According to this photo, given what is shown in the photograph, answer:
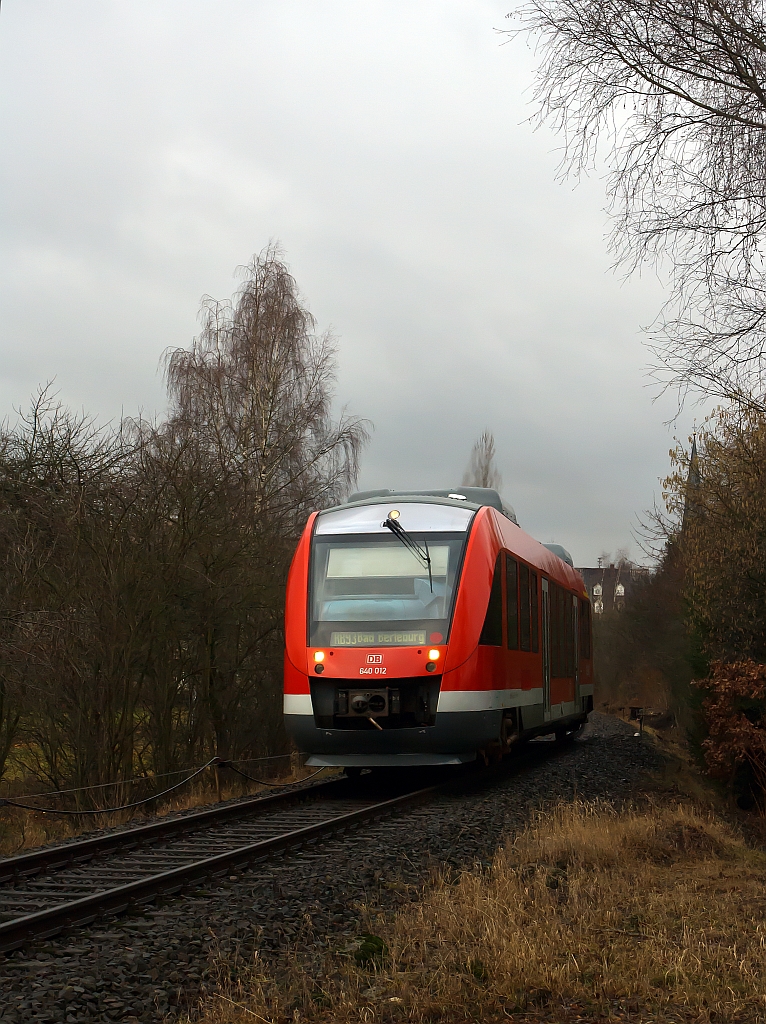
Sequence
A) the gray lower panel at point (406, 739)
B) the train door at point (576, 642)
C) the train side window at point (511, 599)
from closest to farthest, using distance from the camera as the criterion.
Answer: the gray lower panel at point (406, 739), the train side window at point (511, 599), the train door at point (576, 642)

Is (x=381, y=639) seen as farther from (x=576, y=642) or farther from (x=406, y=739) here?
(x=576, y=642)

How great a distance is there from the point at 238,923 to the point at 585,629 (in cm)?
1789

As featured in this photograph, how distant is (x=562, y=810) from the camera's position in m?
11.1

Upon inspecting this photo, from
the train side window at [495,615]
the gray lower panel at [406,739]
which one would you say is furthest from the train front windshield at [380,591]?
the gray lower panel at [406,739]

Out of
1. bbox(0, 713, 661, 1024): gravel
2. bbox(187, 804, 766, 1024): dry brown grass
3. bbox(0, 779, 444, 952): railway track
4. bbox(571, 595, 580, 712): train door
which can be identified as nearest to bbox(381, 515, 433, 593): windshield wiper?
bbox(0, 779, 444, 952): railway track

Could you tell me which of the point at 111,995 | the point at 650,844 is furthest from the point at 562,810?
the point at 111,995

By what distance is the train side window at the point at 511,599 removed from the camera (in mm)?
13836

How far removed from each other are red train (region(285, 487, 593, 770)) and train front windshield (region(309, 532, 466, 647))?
0.01 metres

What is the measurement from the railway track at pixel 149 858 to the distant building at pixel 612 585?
2275 centimetres

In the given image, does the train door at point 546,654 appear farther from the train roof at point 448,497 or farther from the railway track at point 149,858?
the railway track at point 149,858

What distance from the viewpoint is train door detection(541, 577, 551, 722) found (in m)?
16.7

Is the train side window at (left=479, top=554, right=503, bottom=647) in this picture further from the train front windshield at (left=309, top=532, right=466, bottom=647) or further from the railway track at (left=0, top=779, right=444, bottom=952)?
the railway track at (left=0, top=779, right=444, bottom=952)

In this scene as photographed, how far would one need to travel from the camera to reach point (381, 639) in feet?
40.4

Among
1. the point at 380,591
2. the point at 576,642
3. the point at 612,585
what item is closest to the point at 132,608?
the point at 380,591
